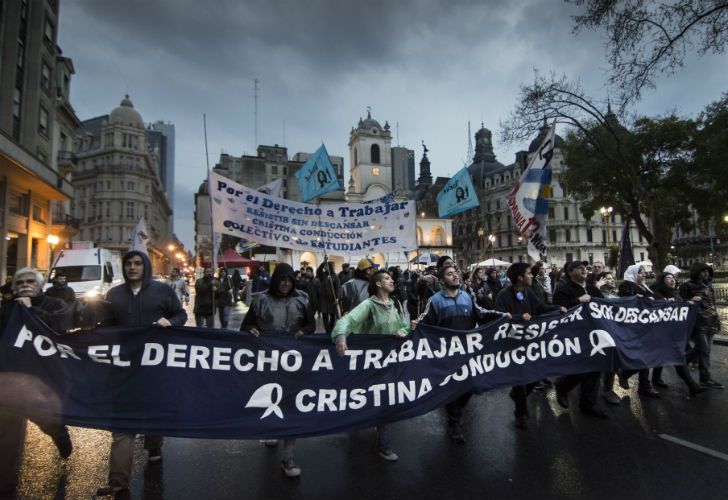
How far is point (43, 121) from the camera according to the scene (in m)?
29.2

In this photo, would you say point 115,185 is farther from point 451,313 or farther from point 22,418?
point 451,313

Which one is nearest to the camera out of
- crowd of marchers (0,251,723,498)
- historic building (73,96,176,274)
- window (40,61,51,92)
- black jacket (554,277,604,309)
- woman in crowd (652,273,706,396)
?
crowd of marchers (0,251,723,498)

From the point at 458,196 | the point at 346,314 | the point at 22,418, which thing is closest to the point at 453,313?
the point at 346,314

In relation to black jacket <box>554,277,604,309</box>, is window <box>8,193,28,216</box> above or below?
above

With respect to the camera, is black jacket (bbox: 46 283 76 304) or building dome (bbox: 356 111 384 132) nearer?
black jacket (bbox: 46 283 76 304)

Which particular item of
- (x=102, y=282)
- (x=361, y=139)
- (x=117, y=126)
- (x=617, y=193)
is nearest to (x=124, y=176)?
(x=117, y=126)

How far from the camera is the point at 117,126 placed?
6744 cm

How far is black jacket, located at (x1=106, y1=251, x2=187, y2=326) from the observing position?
3803mm

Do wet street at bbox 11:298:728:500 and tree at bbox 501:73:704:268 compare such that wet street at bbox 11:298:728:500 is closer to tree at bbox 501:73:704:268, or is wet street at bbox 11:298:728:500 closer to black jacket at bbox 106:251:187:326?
black jacket at bbox 106:251:187:326

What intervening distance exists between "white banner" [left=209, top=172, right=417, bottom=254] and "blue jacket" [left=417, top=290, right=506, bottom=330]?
2124 millimetres

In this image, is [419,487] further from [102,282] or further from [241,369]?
[102,282]

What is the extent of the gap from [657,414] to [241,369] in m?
5.00

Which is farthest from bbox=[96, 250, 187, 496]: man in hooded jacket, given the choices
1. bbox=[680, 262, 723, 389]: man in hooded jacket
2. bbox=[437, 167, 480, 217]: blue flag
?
bbox=[437, 167, 480, 217]: blue flag

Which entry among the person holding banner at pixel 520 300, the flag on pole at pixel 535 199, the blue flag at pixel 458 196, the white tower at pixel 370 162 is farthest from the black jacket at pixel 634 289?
the white tower at pixel 370 162
